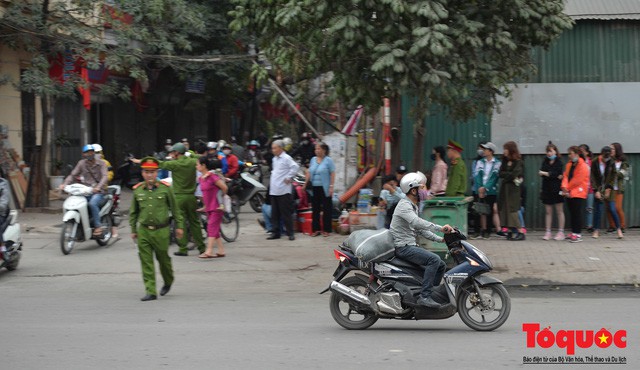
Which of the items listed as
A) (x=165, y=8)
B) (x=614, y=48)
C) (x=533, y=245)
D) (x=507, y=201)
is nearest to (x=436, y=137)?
(x=507, y=201)

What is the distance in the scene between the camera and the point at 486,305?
824 centimetres

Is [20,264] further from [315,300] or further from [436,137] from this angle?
[436,137]

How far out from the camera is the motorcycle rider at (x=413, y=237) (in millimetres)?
8180

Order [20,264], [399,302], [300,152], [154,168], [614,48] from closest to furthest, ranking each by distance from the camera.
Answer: [399,302]
[154,168]
[20,264]
[614,48]
[300,152]

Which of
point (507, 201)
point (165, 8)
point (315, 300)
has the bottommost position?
point (315, 300)

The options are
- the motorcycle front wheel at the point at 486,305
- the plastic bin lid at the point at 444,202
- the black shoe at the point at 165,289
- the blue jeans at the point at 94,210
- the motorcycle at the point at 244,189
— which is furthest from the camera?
the motorcycle at the point at 244,189

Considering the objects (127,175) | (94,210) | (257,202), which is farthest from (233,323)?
(127,175)

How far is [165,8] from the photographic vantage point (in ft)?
58.3

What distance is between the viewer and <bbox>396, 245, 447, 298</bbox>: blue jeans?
26.8 ft

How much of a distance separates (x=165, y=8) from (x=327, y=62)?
724cm

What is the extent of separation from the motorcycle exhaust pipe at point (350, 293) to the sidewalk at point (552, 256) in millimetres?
Result: 3849

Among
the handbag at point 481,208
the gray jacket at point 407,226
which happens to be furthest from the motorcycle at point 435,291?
the handbag at point 481,208

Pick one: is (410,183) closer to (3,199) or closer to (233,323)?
(233,323)

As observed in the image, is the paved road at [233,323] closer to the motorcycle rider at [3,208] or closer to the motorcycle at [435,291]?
the motorcycle at [435,291]
